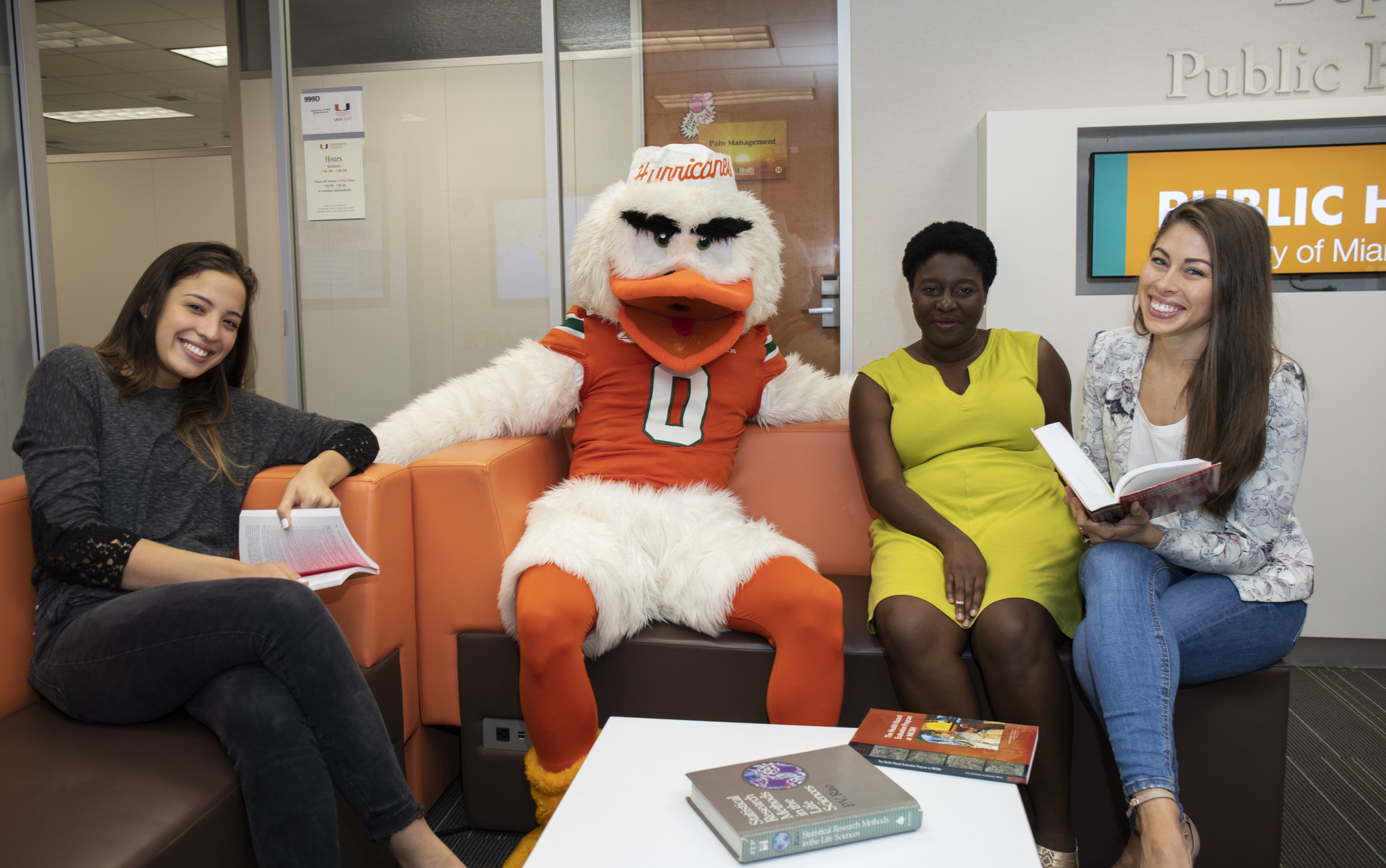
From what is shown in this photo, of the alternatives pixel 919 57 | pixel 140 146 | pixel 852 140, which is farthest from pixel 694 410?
pixel 140 146

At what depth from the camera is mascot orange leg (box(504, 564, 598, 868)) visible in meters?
1.42

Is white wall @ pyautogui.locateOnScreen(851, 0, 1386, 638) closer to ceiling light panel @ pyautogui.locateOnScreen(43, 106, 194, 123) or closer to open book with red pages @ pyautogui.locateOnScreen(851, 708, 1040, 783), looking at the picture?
open book with red pages @ pyautogui.locateOnScreen(851, 708, 1040, 783)

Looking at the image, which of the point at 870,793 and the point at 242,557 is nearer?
the point at 870,793

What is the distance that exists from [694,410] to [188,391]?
99 cm

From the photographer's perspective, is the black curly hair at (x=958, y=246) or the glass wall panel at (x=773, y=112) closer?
the black curly hair at (x=958, y=246)

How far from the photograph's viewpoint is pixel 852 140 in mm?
2959

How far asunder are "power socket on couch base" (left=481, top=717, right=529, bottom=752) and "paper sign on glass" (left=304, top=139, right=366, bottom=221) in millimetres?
2050

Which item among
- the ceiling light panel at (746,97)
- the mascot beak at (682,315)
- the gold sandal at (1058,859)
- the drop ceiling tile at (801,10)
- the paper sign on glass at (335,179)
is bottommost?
the gold sandal at (1058,859)

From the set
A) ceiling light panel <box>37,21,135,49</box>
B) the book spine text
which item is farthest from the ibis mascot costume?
ceiling light panel <box>37,21,135,49</box>

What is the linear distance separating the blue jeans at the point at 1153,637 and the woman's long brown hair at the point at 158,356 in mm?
1494

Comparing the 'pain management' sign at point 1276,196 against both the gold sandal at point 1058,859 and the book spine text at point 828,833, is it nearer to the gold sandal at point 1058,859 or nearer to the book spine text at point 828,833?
the gold sandal at point 1058,859

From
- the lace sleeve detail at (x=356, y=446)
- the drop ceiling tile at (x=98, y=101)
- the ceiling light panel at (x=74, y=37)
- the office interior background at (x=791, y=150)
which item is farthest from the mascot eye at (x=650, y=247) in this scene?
the drop ceiling tile at (x=98, y=101)

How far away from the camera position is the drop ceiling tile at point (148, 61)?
16.8 ft

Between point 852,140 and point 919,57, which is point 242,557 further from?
point 919,57
